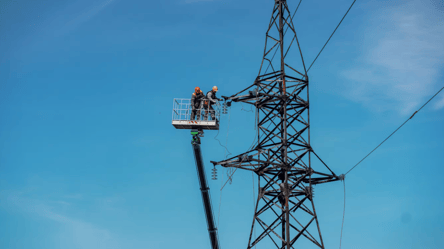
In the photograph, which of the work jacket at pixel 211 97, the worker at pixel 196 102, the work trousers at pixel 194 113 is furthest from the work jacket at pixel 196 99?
the work jacket at pixel 211 97

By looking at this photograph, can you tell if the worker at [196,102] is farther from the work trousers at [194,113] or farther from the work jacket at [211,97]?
the work jacket at [211,97]

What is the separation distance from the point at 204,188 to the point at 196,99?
278 inches

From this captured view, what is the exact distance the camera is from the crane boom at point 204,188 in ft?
101

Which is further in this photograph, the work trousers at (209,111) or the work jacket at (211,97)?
the work jacket at (211,97)

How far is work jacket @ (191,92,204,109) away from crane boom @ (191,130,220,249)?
5.57ft

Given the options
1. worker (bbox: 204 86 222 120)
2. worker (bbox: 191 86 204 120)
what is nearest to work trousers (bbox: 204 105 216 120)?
worker (bbox: 204 86 222 120)

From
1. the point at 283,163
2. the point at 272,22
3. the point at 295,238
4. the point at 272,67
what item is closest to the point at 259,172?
the point at 283,163

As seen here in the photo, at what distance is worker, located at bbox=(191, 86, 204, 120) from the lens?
30.8m

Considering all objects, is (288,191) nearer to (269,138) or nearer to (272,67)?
(269,138)

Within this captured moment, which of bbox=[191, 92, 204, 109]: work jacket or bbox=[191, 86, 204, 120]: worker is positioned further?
bbox=[191, 92, 204, 109]: work jacket

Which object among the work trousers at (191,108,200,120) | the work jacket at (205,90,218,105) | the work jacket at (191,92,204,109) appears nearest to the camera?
the work trousers at (191,108,200,120)

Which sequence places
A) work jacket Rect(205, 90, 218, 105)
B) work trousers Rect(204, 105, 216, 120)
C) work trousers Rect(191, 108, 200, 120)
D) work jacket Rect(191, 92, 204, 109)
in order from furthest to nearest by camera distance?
work jacket Rect(191, 92, 204, 109)
work jacket Rect(205, 90, 218, 105)
work trousers Rect(191, 108, 200, 120)
work trousers Rect(204, 105, 216, 120)

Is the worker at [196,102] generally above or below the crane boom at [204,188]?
above

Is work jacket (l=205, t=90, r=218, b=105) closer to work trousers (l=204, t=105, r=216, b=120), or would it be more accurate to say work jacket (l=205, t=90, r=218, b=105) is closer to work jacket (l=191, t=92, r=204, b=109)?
work trousers (l=204, t=105, r=216, b=120)
